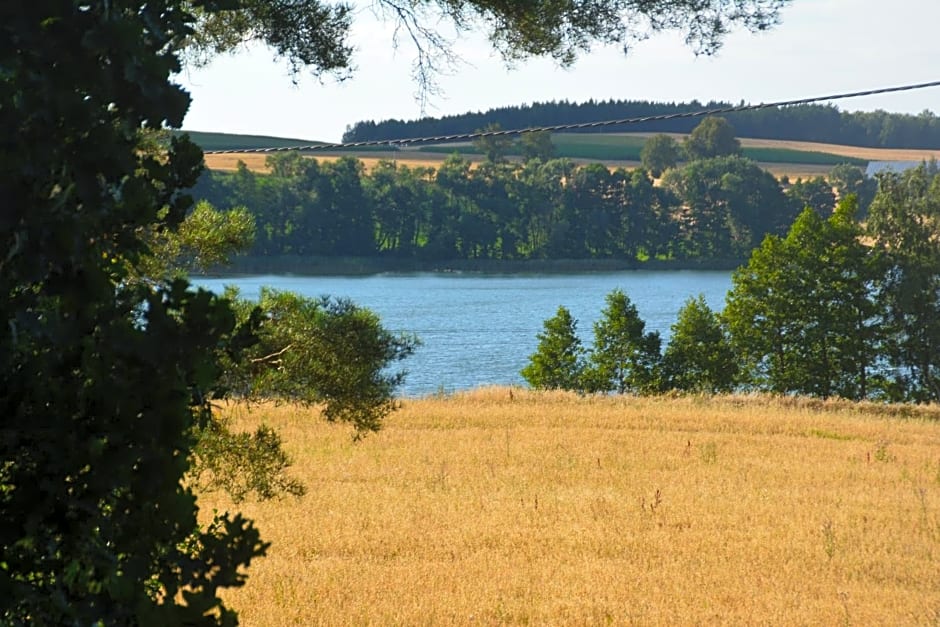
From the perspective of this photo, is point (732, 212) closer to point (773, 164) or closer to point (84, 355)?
point (773, 164)

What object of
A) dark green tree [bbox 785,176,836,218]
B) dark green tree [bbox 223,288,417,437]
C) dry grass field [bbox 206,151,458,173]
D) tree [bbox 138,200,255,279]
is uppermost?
tree [bbox 138,200,255,279]

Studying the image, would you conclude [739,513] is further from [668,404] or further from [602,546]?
[668,404]

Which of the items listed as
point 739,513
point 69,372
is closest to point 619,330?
point 739,513

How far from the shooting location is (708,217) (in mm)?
124938

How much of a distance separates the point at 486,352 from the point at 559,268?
59.5 m

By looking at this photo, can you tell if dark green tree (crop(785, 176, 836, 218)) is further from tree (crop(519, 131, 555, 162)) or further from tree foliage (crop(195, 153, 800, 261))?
tree (crop(519, 131, 555, 162))

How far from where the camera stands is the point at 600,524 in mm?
14984

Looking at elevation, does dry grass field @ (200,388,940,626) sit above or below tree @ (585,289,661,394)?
above

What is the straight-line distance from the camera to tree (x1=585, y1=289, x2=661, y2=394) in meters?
53.9

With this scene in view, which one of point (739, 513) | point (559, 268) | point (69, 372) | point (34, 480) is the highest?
point (69, 372)

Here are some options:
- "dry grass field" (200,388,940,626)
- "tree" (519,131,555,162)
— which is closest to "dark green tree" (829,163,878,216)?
"tree" (519,131,555,162)

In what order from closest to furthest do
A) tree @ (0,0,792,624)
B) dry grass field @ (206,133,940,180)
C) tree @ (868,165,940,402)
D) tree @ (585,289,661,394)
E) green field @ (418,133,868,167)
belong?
1. tree @ (0,0,792,624)
2. tree @ (585,289,661,394)
3. tree @ (868,165,940,402)
4. dry grass field @ (206,133,940,180)
5. green field @ (418,133,868,167)

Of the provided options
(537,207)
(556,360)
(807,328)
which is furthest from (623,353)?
(537,207)

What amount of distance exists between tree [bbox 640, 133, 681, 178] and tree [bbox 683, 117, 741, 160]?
123 inches
